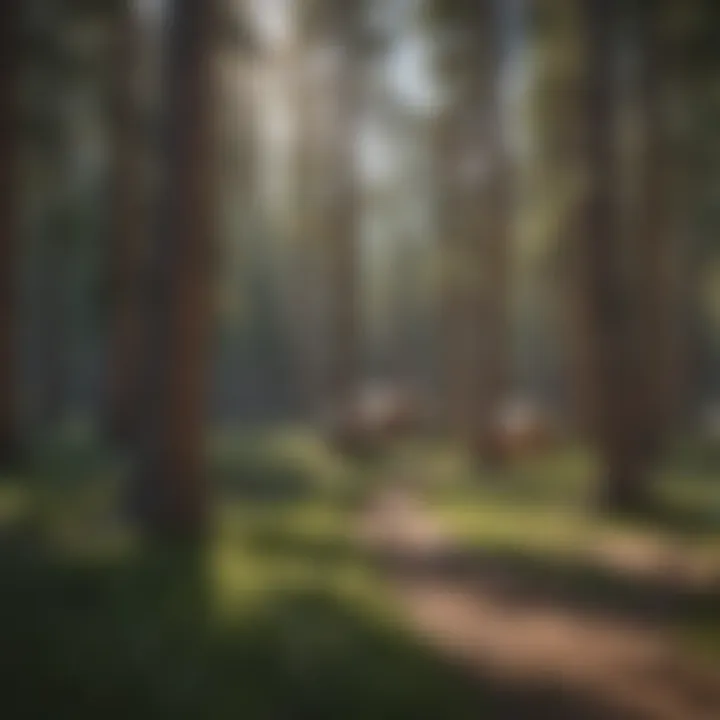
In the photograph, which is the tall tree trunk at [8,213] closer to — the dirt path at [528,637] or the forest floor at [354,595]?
the forest floor at [354,595]

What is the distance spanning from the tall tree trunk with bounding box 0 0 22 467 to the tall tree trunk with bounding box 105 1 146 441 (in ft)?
1.12

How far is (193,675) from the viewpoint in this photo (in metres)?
2.75

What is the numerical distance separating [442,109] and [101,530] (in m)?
1.79

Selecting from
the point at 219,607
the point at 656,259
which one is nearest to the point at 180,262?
the point at 219,607

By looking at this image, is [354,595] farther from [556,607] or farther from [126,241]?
[126,241]

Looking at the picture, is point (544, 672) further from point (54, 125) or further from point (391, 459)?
point (54, 125)

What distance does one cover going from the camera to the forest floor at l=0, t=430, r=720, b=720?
2.74 meters

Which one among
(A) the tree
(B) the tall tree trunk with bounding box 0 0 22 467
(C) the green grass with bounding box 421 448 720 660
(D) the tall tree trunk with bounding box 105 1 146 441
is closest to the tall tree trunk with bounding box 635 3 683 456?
(C) the green grass with bounding box 421 448 720 660

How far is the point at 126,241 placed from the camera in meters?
3.77

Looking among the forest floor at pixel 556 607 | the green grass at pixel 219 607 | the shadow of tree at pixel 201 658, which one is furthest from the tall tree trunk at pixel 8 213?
the forest floor at pixel 556 607

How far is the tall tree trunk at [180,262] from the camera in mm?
3531

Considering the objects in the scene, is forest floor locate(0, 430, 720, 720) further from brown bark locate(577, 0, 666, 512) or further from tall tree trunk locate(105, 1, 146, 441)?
brown bark locate(577, 0, 666, 512)

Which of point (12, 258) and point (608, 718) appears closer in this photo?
point (608, 718)

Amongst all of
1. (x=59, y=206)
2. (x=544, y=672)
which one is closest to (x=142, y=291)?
(x=59, y=206)
